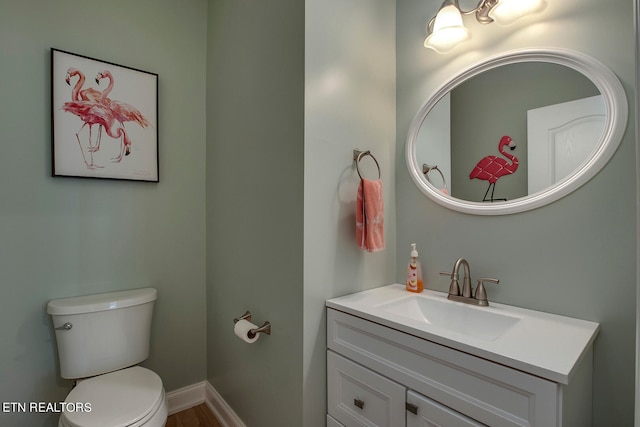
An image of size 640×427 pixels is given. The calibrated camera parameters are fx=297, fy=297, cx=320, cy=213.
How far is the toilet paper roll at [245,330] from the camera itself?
131 cm

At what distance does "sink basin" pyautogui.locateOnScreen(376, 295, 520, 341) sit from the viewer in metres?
1.08

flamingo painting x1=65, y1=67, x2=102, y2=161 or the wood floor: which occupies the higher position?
flamingo painting x1=65, y1=67, x2=102, y2=161

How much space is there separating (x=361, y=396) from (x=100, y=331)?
1.26 m

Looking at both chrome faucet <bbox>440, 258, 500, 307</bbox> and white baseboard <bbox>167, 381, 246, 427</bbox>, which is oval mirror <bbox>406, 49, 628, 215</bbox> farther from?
white baseboard <bbox>167, 381, 246, 427</bbox>

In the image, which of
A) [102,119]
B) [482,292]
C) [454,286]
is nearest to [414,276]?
[454,286]

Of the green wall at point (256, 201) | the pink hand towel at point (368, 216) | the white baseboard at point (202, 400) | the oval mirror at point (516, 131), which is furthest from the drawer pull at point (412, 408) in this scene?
the white baseboard at point (202, 400)

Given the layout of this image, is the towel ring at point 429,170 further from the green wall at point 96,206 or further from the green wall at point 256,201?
the green wall at point 96,206

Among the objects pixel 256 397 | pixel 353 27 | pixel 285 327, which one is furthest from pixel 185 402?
pixel 353 27

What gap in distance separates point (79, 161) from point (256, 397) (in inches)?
58.5

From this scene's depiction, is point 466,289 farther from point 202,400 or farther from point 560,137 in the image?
point 202,400

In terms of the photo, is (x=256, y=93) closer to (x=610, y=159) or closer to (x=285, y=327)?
(x=285, y=327)

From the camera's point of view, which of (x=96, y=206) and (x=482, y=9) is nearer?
(x=482, y=9)

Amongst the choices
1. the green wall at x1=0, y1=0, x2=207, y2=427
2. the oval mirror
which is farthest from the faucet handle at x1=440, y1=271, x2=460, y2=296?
the green wall at x1=0, y1=0, x2=207, y2=427

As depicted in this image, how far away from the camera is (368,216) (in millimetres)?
1276
